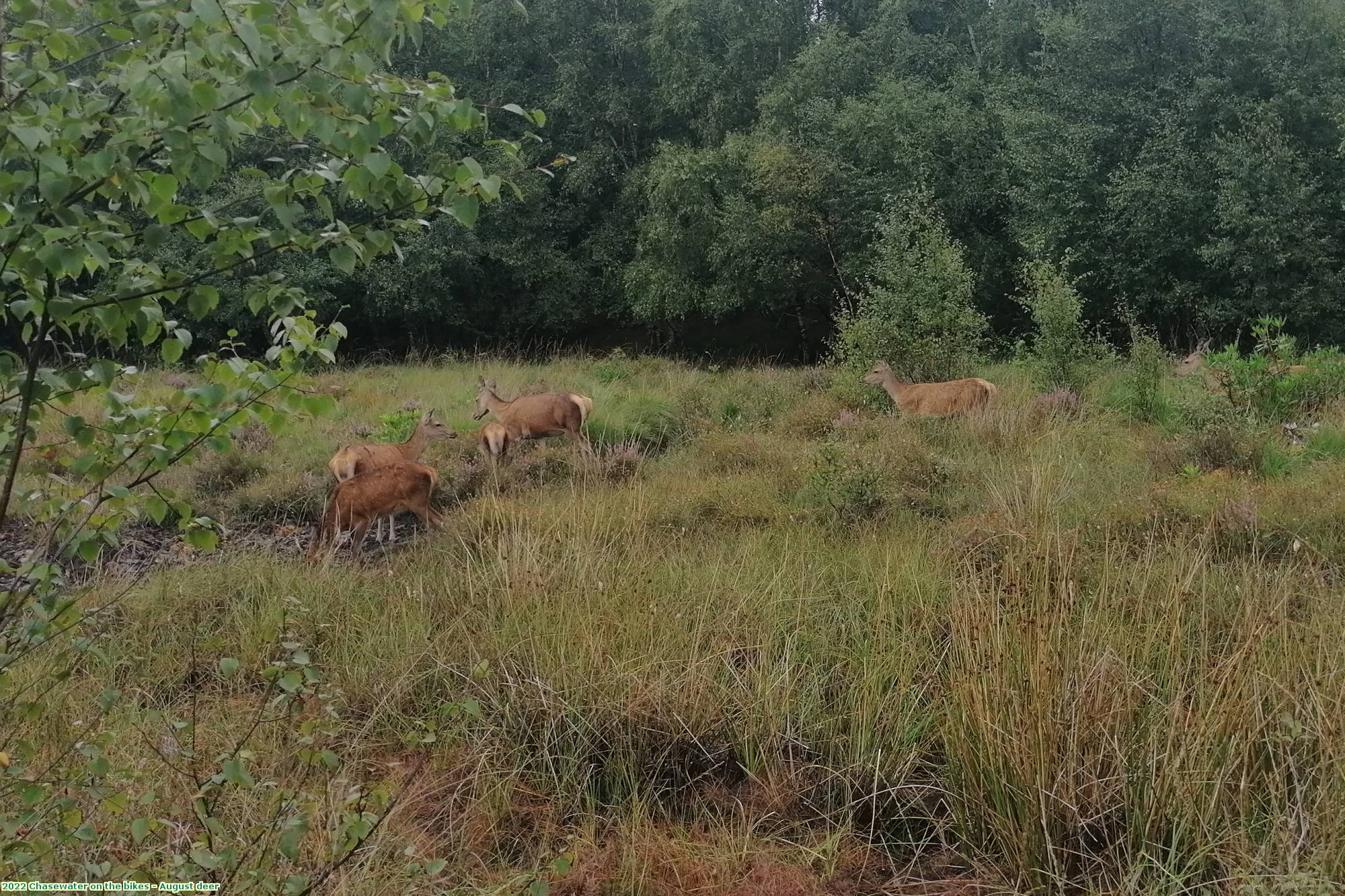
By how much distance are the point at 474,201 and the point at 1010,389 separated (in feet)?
34.0

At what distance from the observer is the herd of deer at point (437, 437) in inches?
304

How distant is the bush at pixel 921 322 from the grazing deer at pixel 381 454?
19.4 feet

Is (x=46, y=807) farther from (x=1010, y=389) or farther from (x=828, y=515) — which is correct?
(x=1010, y=389)

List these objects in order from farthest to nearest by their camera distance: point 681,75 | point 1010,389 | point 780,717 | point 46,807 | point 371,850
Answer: point 681,75
point 1010,389
point 780,717
point 371,850
point 46,807

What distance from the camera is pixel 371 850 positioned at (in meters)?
3.07

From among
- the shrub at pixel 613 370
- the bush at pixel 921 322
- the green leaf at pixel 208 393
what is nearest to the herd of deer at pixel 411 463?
the shrub at pixel 613 370

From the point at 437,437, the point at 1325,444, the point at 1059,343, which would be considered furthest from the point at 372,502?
the point at 1059,343

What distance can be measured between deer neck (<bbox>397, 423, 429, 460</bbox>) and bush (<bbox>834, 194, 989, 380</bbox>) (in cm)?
596

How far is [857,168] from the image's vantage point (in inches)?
896

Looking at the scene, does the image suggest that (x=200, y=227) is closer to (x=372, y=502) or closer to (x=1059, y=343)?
(x=372, y=502)

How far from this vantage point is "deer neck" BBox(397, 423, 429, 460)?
9.26 m

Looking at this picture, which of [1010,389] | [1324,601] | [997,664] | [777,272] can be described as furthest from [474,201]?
[777,272]

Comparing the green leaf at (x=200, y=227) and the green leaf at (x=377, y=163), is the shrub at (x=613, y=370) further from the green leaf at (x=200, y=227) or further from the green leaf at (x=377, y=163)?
the green leaf at (x=377, y=163)

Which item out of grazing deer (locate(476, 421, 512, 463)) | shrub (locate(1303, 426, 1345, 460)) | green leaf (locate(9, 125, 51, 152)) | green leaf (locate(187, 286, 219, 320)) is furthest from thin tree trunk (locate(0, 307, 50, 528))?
shrub (locate(1303, 426, 1345, 460))
